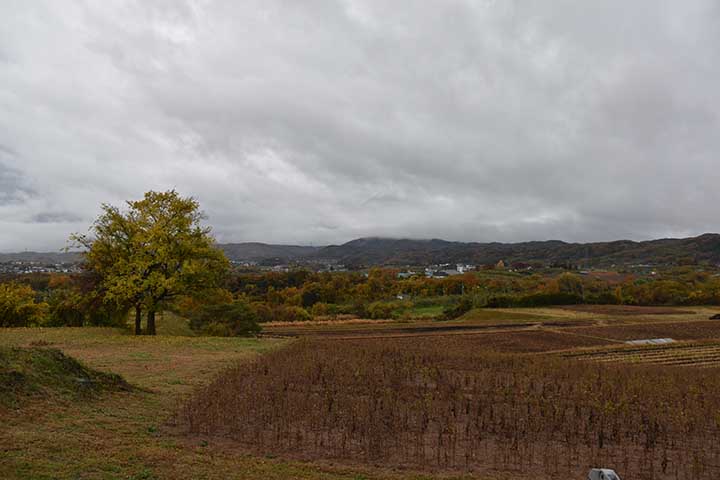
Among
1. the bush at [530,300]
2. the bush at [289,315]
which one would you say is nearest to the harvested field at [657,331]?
the bush at [530,300]

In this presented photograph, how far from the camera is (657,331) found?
43.8m

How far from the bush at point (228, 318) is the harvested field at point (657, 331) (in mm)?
30277

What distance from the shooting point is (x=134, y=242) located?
2883cm

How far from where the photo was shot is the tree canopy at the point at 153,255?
28.7 meters

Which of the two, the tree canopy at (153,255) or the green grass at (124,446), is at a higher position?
the tree canopy at (153,255)

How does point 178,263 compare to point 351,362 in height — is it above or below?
above

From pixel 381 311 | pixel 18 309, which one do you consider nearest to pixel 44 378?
pixel 18 309

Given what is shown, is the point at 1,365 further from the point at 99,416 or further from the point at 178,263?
the point at 178,263

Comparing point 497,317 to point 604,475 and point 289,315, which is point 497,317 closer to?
point 289,315

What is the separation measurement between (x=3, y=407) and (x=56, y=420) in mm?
1191

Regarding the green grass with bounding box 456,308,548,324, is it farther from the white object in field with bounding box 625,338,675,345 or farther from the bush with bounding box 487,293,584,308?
the white object in field with bounding box 625,338,675,345

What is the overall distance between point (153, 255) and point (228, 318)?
1040 cm

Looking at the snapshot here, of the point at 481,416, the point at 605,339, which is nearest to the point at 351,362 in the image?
the point at 481,416

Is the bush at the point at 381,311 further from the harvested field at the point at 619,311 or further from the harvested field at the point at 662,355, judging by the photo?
the harvested field at the point at 662,355
